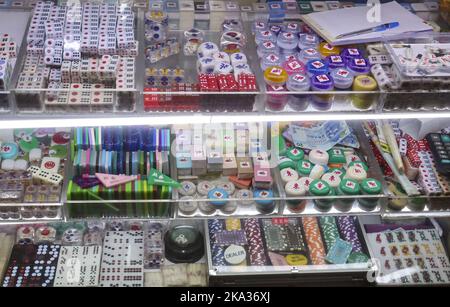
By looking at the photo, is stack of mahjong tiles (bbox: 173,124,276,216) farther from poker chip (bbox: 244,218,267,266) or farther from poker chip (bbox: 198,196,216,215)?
poker chip (bbox: 244,218,267,266)

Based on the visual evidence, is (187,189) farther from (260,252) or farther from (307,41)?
(307,41)

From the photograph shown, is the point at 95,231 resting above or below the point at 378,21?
below

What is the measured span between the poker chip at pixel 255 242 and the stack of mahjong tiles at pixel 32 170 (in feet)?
3.48

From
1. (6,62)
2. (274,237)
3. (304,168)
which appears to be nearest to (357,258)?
(274,237)

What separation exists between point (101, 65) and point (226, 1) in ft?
2.68

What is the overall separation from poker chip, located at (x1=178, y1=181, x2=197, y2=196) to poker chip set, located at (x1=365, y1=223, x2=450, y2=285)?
108 cm

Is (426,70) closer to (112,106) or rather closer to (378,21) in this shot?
(378,21)

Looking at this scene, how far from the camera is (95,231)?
334 centimetres

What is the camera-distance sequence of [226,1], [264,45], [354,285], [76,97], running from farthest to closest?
[354,285], [226,1], [264,45], [76,97]

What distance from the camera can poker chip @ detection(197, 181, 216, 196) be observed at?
2856mm

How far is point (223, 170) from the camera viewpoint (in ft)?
9.68

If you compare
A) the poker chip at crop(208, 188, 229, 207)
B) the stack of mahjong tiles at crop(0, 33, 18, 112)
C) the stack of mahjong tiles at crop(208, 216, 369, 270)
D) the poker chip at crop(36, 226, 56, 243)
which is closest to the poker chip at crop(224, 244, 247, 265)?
the stack of mahjong tiles at crop(208, 216, 369, 270)
